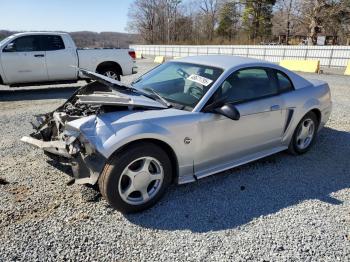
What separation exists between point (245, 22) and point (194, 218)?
56.2 metres

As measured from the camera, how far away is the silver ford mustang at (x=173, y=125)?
120 inches

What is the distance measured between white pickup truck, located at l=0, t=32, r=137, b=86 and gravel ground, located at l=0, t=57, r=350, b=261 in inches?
223

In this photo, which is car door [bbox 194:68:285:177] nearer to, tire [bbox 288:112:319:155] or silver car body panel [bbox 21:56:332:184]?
silver car body panel [bbox 21:56:332:184]

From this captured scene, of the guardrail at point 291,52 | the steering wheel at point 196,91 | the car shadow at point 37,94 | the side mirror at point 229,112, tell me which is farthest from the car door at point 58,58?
the guardrail at point 291,52

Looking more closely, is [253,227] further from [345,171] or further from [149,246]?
[345,171]

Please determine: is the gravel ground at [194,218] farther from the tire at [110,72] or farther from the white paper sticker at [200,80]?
the tire at [110,72]

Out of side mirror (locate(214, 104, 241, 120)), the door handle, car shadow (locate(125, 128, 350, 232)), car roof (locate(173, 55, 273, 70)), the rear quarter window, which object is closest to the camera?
car shadow (locate(125, 128, 350, 232))

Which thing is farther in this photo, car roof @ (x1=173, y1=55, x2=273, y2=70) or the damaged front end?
car roof @ (x1=173, y1=55, x2=273, y2=70)

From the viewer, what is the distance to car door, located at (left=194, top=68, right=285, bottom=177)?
3605 millimetres

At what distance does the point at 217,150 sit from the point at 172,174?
23.6 inches

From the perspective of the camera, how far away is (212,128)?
3574 mm

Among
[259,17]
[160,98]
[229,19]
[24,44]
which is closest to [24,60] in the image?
[24,44]

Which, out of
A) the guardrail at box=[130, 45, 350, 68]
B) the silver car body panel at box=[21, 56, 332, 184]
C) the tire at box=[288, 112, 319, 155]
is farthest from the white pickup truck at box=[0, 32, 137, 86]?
the guardrail at box=[130, 45, 350, 68]

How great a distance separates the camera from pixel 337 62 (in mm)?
19000
